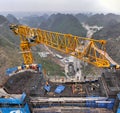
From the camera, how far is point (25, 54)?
4388 centimetres

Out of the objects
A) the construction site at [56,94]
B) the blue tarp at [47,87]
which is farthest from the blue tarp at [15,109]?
the blue tarp at [47,87]

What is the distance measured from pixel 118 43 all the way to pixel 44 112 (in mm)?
80672

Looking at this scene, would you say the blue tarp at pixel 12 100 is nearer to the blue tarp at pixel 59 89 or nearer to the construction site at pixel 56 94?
the construction site at pixel 56 94

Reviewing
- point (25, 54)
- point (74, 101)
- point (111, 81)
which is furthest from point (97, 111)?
point (25, 54)

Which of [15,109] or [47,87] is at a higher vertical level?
[15,109]

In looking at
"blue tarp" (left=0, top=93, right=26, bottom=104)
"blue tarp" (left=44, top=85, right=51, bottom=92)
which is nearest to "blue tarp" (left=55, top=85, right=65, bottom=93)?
"blue tarp" (left=44, top=85, right=51, bottom=92)

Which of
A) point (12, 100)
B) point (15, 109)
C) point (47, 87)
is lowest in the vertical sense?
point (47, 87)

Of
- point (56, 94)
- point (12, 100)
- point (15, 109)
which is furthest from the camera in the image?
point (56, 94)

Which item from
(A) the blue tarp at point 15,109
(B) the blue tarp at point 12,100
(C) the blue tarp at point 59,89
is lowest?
(C) the blue tarp at point 59,89

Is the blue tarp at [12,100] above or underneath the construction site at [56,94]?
above

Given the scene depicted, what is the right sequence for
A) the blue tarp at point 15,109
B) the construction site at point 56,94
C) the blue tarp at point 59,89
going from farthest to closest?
the blue tarp at point 59,89
the construction site at point 56,94
the blue tarp at point 15,109

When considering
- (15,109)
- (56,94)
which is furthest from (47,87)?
(15,109)

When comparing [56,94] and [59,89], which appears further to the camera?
[59,89]

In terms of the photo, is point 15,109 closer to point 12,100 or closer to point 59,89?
point 12,100
